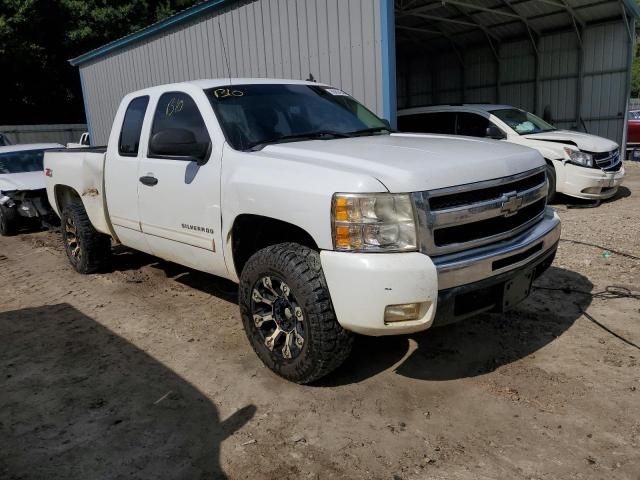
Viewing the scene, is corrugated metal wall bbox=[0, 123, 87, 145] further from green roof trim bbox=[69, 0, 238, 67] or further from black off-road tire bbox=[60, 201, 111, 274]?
black off-road tire bbox=[60, 201, 111, 274]

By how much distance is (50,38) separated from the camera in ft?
79.5

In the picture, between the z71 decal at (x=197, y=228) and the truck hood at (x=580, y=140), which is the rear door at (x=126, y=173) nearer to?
the z71 decal at (x=197, y=228)

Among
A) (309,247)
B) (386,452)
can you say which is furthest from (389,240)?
(386,452)

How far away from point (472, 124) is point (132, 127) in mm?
6711

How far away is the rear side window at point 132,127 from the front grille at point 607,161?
705cm

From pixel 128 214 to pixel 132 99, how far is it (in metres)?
1.05

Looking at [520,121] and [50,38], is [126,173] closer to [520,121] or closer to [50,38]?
[520,121]

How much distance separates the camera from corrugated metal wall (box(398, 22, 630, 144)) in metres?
14.0

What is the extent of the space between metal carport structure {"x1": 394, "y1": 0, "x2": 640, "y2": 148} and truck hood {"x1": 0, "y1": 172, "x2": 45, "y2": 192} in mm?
8613

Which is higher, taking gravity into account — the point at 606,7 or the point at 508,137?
the point at 606,7

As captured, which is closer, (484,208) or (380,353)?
(484,208)

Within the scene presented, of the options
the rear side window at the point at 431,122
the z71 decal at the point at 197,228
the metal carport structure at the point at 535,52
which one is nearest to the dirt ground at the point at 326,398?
the z71 decal at the point at 197,228

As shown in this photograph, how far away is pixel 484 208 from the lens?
3.12 m

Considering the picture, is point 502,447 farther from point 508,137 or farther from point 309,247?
point 508,137
